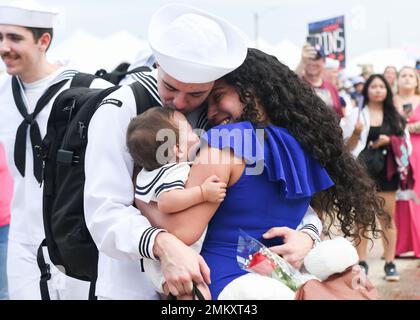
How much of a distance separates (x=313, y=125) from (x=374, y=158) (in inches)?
196

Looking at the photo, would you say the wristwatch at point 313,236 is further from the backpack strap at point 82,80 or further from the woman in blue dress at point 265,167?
the backpack strap at point 82,80

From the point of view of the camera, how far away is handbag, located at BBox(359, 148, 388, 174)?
25.3 feet

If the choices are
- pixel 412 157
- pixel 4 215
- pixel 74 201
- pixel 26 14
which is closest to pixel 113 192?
pixel 74 201

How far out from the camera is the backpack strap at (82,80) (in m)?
4.13

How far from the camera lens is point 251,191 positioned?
2676 mm

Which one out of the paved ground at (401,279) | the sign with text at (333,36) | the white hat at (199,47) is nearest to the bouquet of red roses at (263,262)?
the white hat at (199,47)

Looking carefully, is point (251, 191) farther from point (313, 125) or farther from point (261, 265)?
point (313, 125)

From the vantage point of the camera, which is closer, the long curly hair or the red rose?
the red rose

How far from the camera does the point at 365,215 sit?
10.2ft

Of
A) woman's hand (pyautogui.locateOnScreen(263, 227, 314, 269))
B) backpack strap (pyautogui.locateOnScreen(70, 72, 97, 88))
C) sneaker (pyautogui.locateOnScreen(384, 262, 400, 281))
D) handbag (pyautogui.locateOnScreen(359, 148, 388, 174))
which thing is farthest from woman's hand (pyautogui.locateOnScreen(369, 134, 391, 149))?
woman's hand (pyautogui.locateOnScreen(263, 227, 314, 269))

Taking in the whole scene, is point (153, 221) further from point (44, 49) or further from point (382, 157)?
point (382, 157)

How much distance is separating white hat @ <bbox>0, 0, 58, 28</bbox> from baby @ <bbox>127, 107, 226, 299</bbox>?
216 cm

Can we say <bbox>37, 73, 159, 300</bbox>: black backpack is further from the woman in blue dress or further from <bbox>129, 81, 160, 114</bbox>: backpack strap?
the woman in blue dress

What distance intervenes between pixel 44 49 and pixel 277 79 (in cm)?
220
